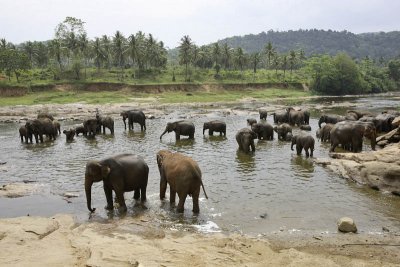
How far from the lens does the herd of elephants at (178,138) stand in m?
11.6

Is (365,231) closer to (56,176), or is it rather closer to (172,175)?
(172,175)

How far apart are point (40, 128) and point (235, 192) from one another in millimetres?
16807

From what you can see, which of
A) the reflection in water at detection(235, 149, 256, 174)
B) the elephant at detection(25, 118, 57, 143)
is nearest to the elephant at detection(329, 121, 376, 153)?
the reflection in water at detection(235, 149, 256, 174)

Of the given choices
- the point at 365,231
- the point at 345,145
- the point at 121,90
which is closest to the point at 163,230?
the point at 365,231

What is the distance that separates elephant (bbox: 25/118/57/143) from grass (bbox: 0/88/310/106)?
33357 millimetres

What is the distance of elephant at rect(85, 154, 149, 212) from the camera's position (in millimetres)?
11609

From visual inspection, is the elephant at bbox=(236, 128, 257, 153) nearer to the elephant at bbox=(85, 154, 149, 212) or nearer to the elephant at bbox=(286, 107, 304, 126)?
the elephant at bbox=(85, 154, 149, 212)

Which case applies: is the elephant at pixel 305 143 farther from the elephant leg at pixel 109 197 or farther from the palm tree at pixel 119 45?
the palm tree at pixel 119 45

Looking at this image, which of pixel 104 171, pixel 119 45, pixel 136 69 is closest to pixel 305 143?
pixel 104 171

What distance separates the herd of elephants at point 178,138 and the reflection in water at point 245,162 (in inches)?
16.3

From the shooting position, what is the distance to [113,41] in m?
88.2

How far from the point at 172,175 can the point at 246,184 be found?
14.7ft

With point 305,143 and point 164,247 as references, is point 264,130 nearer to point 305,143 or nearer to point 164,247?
point 305,143

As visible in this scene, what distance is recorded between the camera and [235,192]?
1426 cm
